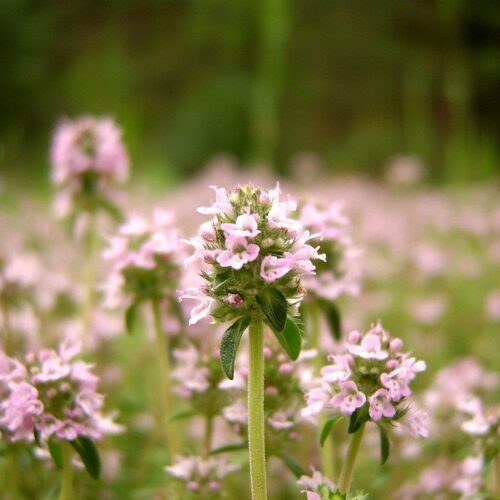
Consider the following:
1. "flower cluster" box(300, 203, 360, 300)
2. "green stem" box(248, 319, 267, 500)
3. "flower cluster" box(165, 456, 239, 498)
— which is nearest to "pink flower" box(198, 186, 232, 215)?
"green stem" box(248, 319, 267, 500)

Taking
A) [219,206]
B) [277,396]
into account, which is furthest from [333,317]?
[219,206]

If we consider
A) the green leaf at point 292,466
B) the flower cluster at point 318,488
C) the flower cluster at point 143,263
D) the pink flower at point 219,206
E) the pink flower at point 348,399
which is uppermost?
the flower cluster at point 143,263

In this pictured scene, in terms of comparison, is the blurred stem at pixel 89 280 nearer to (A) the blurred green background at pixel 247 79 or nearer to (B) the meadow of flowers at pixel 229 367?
(B) the meadow of flowers at pixel 229 367

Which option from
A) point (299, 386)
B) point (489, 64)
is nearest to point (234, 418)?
point (299, 386)

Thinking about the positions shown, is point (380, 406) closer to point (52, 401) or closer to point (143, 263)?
point (52, 401)

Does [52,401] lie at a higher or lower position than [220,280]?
lower

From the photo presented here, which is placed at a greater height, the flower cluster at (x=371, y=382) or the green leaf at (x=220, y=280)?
the green leaf at (x=220, y=280)

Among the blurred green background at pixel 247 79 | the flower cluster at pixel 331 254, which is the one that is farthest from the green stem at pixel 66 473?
the blurred green background at pixel 247 79
